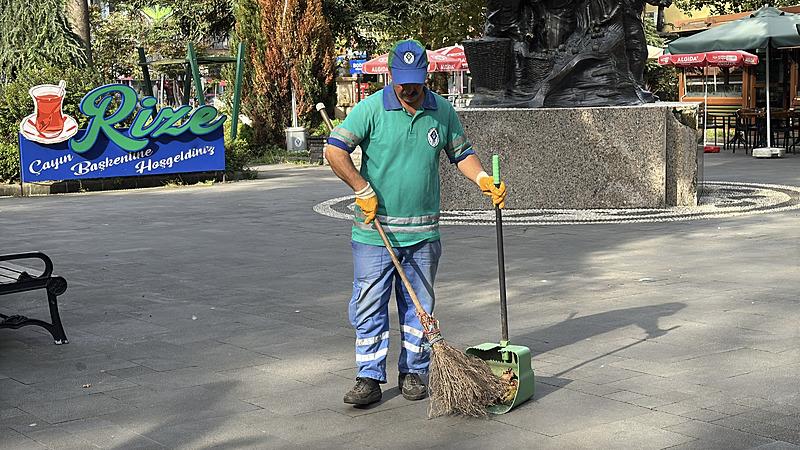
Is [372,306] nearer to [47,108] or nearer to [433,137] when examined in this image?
[433,137]

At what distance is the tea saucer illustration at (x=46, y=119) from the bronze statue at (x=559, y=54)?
23.5 feet

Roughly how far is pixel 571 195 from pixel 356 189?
807cm

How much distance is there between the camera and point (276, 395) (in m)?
5.88

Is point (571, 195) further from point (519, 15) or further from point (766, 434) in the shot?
point (766, 434)

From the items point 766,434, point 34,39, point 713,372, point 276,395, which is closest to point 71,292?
point 276,395

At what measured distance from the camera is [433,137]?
5.73 metres

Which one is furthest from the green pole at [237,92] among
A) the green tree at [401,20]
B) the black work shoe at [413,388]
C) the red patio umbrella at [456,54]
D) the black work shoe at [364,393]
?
the black work shoe at [364,393]

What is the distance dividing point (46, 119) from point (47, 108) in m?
0.17

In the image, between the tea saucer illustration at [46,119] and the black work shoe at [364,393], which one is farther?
the tea saucer illustration at [46,119]

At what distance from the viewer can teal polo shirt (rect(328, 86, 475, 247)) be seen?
223 inches

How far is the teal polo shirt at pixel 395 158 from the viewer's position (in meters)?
5.66

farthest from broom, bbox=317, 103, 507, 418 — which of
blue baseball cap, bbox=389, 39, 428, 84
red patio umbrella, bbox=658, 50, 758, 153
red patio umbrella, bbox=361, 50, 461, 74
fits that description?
red patio umbrella, bbox=361, 50, 461, 74

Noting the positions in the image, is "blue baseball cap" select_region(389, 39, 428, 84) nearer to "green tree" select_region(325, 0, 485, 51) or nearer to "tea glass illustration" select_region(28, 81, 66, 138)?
"tea glass illustration" select_region(28, 81, 66, 138)

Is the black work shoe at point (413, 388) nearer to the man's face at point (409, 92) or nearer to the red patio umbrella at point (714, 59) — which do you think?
the man's face at point (409, 92)
